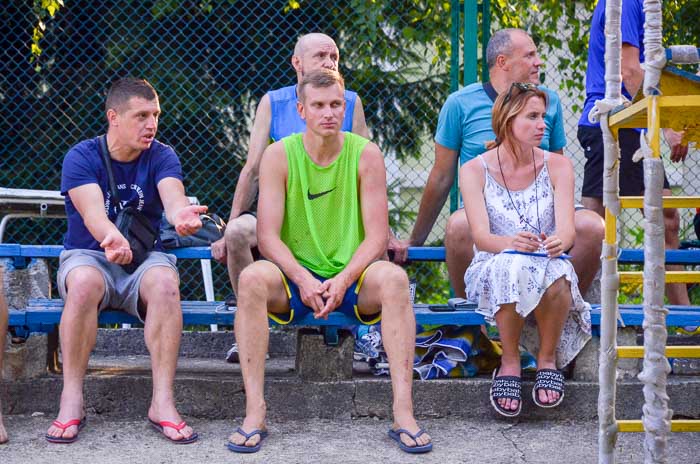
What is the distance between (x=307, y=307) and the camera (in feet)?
13.0

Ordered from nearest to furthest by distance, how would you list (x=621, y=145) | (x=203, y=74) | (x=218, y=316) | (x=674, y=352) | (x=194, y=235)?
(x=674, y=352)
(x=218, y=316)
(x=621, y=145)
(x=194, y=235)
(x=203, y=74)

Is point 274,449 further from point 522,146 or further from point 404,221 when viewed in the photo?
point 404,221

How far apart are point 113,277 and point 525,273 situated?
64.4 inches

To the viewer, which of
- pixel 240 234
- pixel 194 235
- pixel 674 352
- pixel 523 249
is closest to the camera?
pixel 674 352

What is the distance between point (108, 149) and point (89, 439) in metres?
1.19

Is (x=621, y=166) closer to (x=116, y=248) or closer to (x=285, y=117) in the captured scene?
(x=285, y=117)

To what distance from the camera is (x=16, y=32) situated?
630 centimetres

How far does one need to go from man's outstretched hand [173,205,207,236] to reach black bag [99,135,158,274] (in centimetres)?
28

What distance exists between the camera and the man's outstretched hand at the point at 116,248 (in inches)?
151

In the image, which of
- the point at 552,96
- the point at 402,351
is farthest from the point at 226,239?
the point at 552,96

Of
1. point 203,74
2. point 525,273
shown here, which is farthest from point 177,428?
point 203,74

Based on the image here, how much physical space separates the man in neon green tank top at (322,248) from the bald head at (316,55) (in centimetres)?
73

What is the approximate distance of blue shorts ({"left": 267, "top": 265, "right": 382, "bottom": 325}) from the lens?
3.93 metres

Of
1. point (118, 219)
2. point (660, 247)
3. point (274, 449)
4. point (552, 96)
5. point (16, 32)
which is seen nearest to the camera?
point (660, 247)
